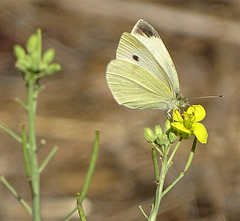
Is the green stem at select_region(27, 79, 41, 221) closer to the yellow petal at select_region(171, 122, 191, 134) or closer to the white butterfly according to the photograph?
the yellow petal at select_region(171, 122, 191, 134)

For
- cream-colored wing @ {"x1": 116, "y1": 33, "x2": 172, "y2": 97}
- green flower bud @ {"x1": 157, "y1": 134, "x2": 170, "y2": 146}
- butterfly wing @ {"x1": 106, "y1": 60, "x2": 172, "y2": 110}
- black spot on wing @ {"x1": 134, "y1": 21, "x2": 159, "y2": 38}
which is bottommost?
green flower bud @ {"x1": 157, "y1": 134, "x2": 170, "y2": 146}

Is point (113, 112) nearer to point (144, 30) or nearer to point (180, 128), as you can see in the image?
point (144, 30)

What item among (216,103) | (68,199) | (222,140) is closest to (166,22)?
(216,103)

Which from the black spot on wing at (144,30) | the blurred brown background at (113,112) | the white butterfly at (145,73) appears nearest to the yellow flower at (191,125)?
the white butterfly at (145,73)

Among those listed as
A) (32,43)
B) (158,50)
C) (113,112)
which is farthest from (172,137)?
(113,112)

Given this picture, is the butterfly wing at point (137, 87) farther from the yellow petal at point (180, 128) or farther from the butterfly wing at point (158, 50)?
the yellow petal at point (180, 128)

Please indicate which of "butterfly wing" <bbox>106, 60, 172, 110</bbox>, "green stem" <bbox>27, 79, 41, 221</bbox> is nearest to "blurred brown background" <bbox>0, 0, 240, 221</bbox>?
"butterfly wing" <bbox>106, 60, 172, 110</bbox>
